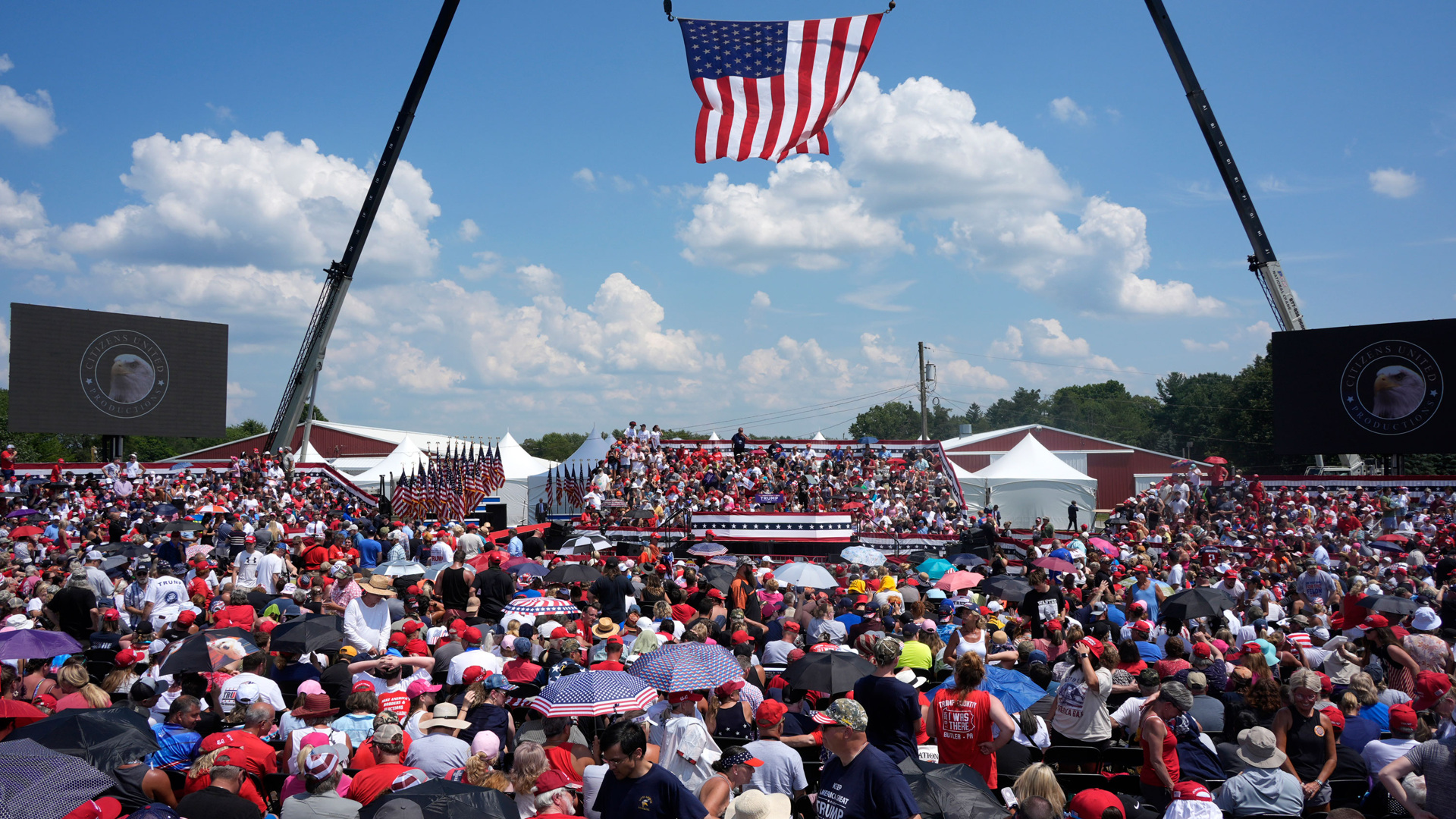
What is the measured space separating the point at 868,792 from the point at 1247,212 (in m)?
36.1

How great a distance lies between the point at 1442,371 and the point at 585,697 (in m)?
33.3

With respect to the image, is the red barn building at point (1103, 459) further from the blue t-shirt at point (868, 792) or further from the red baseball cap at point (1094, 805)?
the blue t-shirt at point (868, 792)

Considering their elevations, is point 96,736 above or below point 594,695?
below

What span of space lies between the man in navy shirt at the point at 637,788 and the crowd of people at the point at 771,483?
79.5 feet

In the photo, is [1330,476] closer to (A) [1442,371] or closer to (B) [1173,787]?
(A) [1442,371]

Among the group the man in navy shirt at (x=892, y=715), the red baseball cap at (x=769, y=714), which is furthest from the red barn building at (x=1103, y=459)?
the red baseball cap at (x=769, y=714)

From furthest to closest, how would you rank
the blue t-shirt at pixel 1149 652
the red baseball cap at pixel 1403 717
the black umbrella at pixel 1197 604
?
1. the black umbrella at pixel 1197 604
2. the blue t-shirt at pixel 1149 652
3. the red baseball cap at pixel 1403 717

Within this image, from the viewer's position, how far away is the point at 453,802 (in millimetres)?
4621

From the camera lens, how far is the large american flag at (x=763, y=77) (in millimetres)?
15719

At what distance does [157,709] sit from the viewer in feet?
24.6

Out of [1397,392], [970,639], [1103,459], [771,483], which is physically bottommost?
[970,639]

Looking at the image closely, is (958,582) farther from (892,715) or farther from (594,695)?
(594,695)

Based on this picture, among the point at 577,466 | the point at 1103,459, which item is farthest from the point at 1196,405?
the point at 577,466

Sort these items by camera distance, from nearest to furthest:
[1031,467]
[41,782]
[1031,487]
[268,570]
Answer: [41,782]
[268,570]
[1031,487]
[1031,467]
